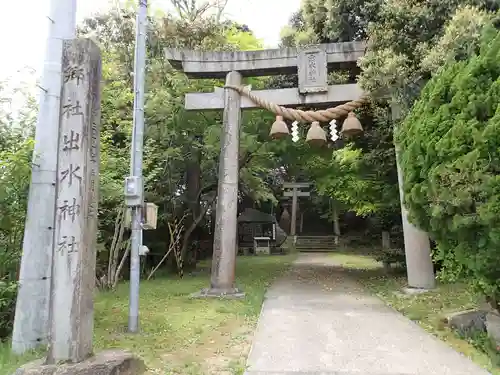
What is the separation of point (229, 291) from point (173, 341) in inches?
145

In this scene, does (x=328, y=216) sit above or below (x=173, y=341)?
above

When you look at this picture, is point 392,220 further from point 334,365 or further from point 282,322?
point 334,365

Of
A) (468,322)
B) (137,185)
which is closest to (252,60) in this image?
(137,185)

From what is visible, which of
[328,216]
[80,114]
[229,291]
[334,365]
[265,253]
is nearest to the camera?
[80,114]

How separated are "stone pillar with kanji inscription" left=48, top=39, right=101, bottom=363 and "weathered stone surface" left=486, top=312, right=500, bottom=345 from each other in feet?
15.2

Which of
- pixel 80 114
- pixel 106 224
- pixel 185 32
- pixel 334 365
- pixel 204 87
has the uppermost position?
pixel 185 32

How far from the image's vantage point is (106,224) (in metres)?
10.8

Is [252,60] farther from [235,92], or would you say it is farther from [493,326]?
[493,326]

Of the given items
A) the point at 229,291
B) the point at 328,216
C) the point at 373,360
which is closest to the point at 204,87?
the point at 229,291

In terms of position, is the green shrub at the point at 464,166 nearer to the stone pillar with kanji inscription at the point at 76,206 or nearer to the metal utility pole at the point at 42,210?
the stone pillar with kanji inscription at the point at 76,206

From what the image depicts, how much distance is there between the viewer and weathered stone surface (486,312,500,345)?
16.9 ft

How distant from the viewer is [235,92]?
33.2ft

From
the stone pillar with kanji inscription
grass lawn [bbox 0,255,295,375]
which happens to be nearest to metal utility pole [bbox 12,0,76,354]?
grass lawn [bbox 0,255,295,375]

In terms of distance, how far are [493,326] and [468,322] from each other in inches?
27.1
